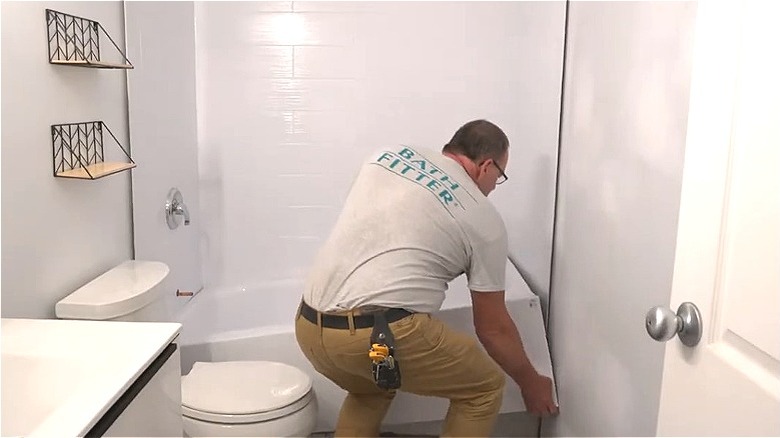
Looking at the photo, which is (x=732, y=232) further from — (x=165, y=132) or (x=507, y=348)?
(x=165, y=132)

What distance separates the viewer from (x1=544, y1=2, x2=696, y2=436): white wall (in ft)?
5.51

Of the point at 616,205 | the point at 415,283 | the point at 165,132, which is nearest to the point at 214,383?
the point at 415,283

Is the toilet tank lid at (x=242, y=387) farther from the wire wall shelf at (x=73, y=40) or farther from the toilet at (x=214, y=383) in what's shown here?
the wire wall shelf at (x=73, y=40)

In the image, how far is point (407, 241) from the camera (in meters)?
2.11

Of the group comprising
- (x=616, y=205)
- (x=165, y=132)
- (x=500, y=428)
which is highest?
(x=165, y=132)

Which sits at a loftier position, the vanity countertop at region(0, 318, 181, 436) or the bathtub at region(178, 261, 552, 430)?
the vanity countertop at region(0, 318, 181, 436)

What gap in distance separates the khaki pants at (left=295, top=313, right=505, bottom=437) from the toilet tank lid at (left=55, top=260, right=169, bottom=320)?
44 cm

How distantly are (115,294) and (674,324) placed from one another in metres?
1.36

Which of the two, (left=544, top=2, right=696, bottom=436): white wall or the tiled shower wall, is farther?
the tiled shower wall

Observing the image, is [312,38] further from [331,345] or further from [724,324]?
[724,324]

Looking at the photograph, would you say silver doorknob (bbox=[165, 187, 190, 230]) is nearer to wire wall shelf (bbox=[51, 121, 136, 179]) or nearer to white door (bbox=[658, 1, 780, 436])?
wire wall shelf (bbox=[51, 121, 136, 179])

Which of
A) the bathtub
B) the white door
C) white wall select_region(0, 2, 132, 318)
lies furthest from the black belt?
the white door

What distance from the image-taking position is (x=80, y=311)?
6.08ft

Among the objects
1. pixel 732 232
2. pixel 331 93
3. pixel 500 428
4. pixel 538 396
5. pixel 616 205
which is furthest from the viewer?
pixel 331 93
